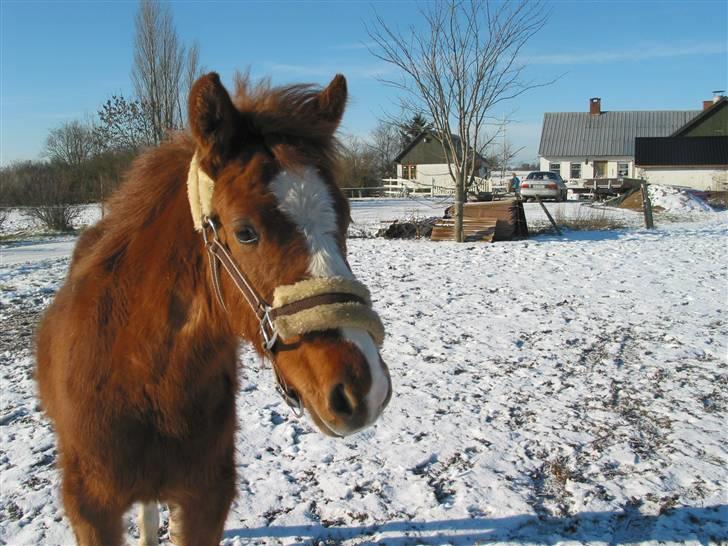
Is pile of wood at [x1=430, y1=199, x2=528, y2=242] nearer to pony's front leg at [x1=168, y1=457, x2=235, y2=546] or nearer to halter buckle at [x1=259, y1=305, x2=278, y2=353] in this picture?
pony's front leg at [x1=168, y1=457, x2=235, y2=546]

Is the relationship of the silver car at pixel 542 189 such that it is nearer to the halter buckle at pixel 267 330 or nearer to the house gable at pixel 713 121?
the house gable at pixel 713 121

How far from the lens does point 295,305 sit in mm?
1598

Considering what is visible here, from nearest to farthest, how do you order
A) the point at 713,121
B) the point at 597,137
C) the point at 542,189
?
the point at 542,189 < the point at 713,121 < the point at 597,137

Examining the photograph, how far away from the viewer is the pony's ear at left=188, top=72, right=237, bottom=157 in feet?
5.54

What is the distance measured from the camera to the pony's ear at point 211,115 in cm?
169

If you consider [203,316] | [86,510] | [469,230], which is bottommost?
[86,510]

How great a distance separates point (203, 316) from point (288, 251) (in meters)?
0.49

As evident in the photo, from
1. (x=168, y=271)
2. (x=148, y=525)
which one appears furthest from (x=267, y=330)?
(x=148, y=525)

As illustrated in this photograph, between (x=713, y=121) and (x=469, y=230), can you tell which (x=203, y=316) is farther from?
(x=713, y=121)

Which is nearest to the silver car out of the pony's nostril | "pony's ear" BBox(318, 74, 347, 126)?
"pony's ear" BBox(318, 74, 347, 126)

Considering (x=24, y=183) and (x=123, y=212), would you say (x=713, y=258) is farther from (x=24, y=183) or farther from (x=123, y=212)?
(x=24, y=183)

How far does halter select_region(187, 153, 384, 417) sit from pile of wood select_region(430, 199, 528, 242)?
11.8m

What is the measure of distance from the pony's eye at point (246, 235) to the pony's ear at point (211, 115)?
10.9 inches

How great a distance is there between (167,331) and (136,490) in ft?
2.22
